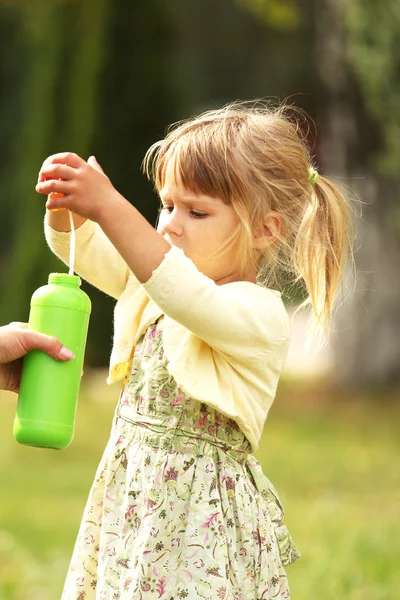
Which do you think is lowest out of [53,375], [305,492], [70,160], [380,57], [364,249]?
[305,492]

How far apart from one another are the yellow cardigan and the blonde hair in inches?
6.1

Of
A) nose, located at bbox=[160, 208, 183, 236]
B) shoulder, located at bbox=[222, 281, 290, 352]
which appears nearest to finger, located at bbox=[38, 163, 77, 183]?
nose, located at bbox=[160, 208, 183, 236]

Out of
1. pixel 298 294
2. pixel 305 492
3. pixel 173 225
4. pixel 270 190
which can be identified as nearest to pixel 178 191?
pixel 173 225

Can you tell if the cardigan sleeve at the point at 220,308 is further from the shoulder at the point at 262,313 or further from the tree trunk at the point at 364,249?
the tree trunk at the point at 364,249

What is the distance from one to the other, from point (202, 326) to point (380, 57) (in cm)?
709

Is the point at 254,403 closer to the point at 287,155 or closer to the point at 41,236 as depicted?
the point at 287,155

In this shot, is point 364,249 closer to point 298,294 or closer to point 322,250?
point 298,294

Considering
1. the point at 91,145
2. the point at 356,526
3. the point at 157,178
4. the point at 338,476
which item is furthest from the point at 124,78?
the point at 157,178

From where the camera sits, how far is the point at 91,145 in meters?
10.6

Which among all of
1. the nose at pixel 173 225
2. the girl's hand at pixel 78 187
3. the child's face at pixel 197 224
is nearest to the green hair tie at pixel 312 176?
the child's face at pixel 197 224

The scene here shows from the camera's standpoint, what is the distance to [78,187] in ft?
7.55

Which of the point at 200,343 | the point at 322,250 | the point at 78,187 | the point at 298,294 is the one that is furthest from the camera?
the point at 298,294

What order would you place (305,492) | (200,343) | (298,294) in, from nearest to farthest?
(200,343), (305,492), (298,294)

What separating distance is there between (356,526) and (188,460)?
9.78 ft
